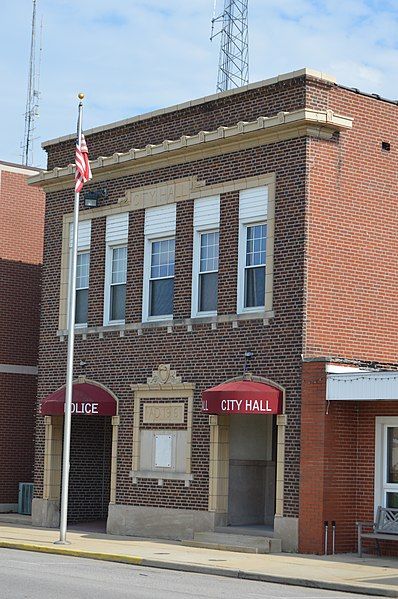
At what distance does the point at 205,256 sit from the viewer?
2700cm

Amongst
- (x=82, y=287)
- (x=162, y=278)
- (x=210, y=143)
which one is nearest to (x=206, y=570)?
(x=162, y=278)

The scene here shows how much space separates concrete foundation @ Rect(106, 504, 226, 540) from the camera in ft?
84.7

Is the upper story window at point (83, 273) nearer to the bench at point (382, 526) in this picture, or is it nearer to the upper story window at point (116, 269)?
the upper story window at point (116, 269)

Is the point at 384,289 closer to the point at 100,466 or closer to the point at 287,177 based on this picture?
Answer: the point at 287,177

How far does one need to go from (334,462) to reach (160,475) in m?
5.26

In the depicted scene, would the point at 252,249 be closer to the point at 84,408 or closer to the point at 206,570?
the point at 84,408

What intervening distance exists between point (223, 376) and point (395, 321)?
3857 millimetres

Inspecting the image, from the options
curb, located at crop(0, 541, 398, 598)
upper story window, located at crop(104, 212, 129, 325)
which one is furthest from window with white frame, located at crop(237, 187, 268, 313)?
curb, located at crop(0, 541, 398, 598)

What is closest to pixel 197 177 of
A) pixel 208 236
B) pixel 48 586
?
pixel 208 236

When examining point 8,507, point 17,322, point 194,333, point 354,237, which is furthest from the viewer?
point 17,322

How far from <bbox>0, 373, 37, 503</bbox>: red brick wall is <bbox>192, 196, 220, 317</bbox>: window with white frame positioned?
32.8 feet

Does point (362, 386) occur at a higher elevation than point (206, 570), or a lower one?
higher

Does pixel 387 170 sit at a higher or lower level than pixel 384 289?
higher

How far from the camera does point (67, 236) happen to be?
30.9 meters
